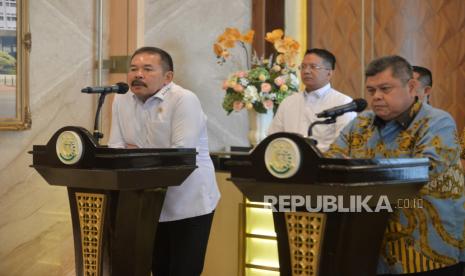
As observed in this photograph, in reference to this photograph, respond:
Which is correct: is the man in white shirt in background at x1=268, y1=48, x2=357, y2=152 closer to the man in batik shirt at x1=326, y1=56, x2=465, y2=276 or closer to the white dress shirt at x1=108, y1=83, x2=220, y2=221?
the white dress shirt at x1=108, y1=83, x2=220, y2=221

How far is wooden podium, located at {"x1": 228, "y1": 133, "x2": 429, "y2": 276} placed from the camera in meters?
2.01

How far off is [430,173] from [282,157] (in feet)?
1.73

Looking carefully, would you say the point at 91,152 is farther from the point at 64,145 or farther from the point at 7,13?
the point at 7,13

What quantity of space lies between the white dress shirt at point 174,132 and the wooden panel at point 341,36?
5.92ft

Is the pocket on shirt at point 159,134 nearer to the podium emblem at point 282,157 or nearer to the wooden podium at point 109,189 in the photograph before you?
the wooden podium at point 109,189

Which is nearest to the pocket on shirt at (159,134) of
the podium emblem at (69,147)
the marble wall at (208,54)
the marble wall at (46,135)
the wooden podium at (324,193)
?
the podium emblem at (69,147)

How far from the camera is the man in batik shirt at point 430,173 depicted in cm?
223

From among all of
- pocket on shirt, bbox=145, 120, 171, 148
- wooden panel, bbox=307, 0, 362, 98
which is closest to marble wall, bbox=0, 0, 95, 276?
wooden panel, bbox=307, 0, 362, 98

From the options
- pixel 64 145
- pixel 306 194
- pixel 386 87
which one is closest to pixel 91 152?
pixel 64 145

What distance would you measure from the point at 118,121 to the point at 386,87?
139cm

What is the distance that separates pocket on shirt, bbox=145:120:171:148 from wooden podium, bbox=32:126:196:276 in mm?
254

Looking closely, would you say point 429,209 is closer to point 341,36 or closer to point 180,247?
point 180,247

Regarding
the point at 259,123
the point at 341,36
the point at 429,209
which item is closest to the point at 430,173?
the point at 429,209

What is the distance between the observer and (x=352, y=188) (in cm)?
200
